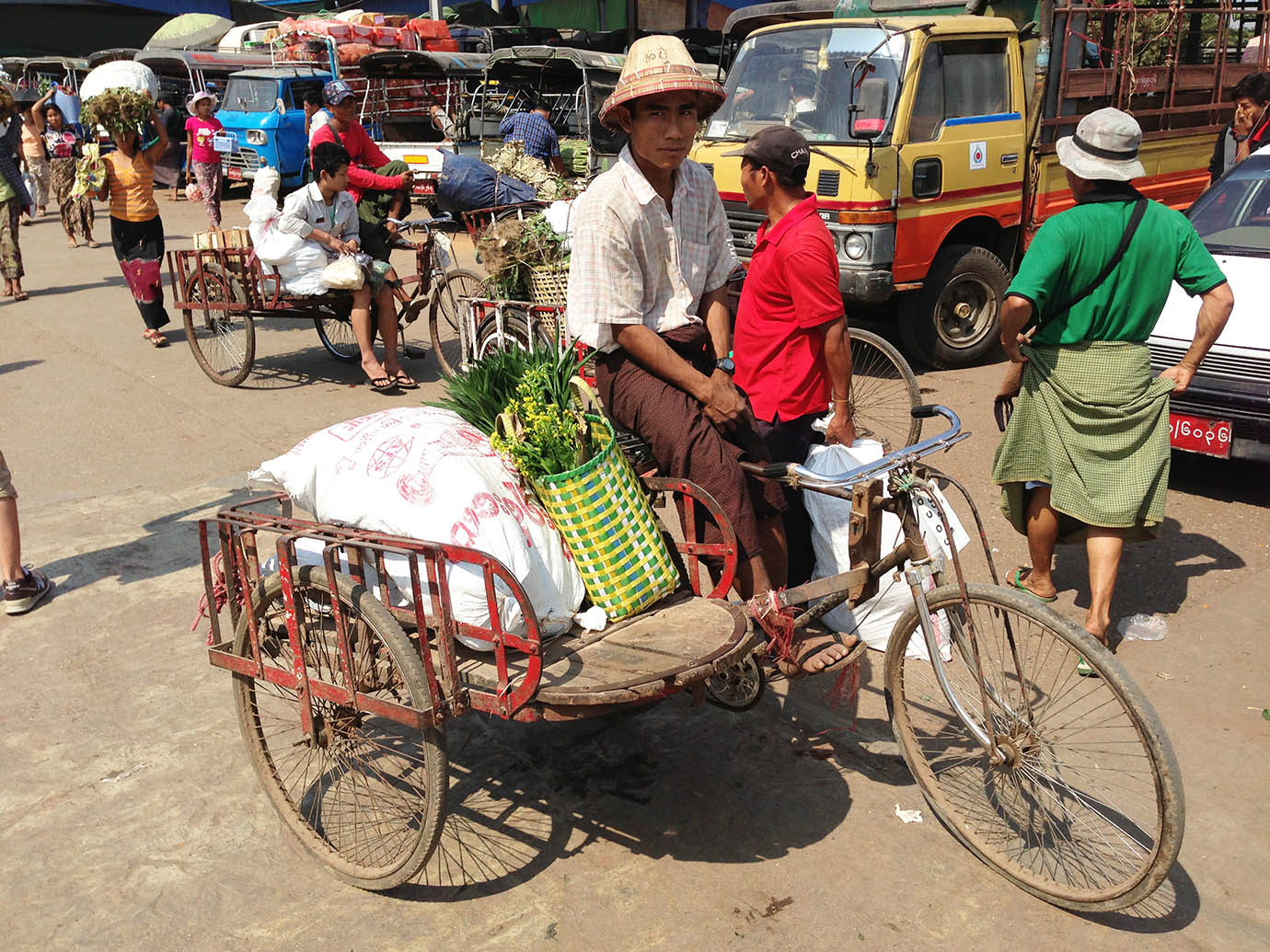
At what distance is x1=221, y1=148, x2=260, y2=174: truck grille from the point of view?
17.4 meters

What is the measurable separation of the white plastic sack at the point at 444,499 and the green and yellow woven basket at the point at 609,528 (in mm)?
56

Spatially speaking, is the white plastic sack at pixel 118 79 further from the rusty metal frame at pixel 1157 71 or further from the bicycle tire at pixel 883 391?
the rusty metal frame at pixel 1157 71

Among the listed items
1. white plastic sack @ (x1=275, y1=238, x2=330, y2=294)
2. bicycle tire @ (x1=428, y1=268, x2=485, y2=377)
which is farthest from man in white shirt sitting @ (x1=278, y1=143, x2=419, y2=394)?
bicycle tire @ (x1=428, y1=268, x2=485, y2=377)

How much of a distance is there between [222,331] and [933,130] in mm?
5372

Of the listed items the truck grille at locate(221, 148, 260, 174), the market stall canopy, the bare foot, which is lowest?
the bare foot

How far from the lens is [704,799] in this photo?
3.46 metres

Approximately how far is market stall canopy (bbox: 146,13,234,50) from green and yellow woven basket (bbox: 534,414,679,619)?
27267 mm

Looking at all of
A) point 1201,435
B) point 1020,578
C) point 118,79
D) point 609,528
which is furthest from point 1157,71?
point 118,79

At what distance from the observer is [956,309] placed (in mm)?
8328

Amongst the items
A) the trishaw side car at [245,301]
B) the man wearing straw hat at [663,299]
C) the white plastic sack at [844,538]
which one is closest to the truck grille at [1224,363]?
the white plastic sack at [844,538]

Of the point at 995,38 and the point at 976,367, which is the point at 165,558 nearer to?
the point at 976,367

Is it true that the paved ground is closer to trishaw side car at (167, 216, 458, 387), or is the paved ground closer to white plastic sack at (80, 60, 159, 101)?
trishaw side car at (167, 216, 458, 387)

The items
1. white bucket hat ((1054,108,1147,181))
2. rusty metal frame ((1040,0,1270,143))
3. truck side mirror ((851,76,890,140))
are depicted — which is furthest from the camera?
rusty metal frame ((1040,0,1270,143))

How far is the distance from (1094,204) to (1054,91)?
4915 millimetres
